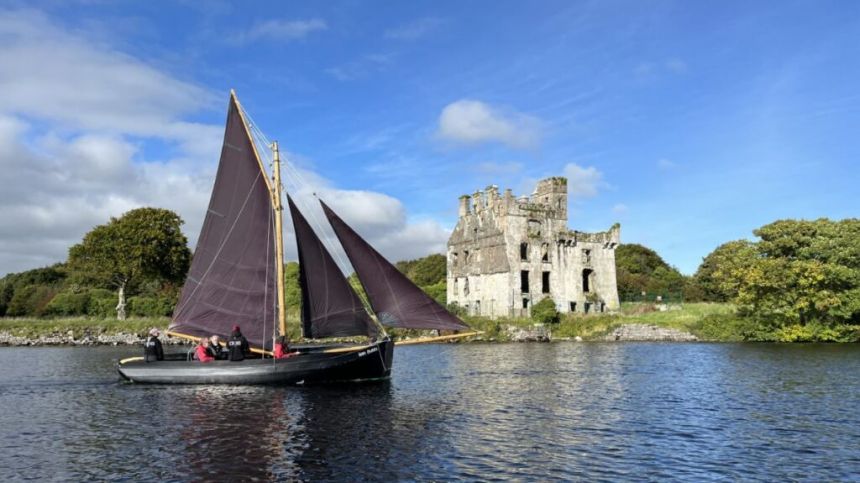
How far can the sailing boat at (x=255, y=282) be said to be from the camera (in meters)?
28.8

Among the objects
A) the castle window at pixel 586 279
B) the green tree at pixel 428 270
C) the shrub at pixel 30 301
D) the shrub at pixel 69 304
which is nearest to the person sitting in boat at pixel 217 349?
the castle window at pixel 586 279

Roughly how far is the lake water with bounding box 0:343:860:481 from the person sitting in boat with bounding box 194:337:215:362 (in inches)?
60.7

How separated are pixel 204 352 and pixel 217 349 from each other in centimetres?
61

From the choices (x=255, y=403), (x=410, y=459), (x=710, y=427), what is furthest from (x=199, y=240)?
(x=710, y=427)

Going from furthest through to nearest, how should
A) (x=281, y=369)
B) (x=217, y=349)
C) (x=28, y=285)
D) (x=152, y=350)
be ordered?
(x=28, y=285) → (x=152, y=350) → (x=217, y=349) → (x=281, y=369)

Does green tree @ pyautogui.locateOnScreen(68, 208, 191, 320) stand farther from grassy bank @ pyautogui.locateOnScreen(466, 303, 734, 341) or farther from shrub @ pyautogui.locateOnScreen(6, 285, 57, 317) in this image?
grassy bank @ pyautogui.locateOnScreen(466, 303, 734, 341)

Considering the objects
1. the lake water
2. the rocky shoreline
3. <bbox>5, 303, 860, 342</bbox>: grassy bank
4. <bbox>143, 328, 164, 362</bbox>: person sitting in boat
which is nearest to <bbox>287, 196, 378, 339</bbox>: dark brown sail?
the lake water

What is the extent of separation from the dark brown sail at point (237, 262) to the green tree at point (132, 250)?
4819 centimetres

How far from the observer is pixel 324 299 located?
2914 centimetres

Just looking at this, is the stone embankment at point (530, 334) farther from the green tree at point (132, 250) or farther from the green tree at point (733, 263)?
the green tree at point (132, 250)

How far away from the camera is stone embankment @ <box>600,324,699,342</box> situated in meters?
62.0

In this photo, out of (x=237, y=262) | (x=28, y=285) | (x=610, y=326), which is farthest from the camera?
(x=28, y=285)

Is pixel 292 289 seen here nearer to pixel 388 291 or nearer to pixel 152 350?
pixel 152 350

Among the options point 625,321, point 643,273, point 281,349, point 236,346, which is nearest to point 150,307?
point 625,321
